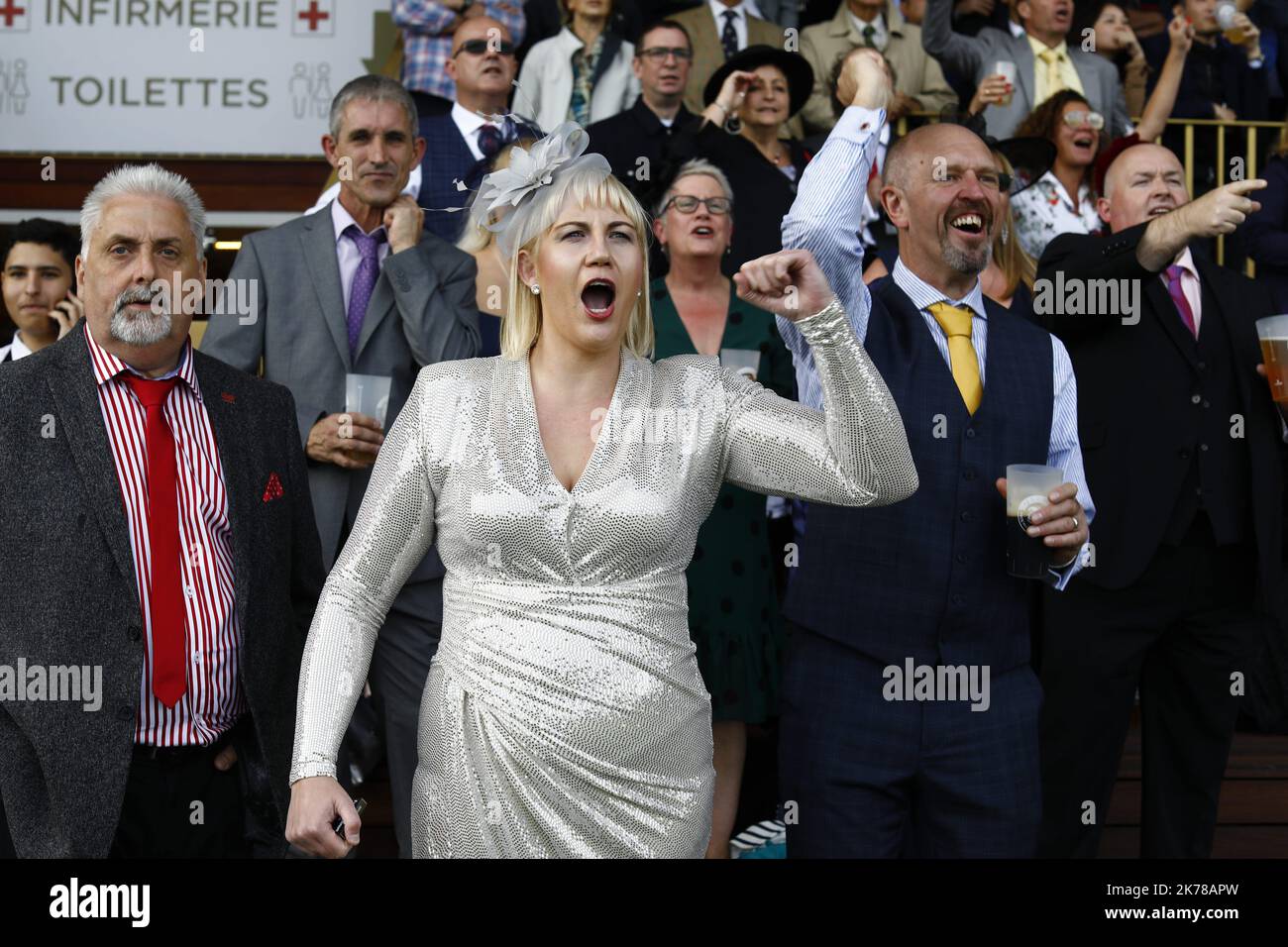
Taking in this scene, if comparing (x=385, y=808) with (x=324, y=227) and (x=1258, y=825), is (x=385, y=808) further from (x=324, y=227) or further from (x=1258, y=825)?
(x=1258, y=825)

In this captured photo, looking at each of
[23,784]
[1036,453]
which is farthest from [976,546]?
[23,784]

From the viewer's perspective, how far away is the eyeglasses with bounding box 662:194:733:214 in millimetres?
4508

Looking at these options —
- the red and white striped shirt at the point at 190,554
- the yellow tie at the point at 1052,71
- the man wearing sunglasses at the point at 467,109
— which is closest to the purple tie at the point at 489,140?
the man wearing sunglasses at the point at 467,109

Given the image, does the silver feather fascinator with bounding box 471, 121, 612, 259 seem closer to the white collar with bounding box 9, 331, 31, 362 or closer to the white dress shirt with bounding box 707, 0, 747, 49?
the white collar with bounding box 9, 331, 31, 362

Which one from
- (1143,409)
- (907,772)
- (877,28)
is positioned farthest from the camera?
(877,28)

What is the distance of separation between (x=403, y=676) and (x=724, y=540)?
0.90 meters

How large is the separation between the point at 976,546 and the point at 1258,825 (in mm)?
2239

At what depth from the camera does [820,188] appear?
10.6 ft

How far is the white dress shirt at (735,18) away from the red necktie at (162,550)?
4439 millimetres

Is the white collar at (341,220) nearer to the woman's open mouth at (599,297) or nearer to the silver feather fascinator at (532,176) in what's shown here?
the silver feather fascinator at (532,176)

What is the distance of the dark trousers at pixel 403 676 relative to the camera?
3.97m

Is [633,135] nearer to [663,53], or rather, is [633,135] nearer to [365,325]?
[663,53]

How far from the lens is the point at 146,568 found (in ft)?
10.4

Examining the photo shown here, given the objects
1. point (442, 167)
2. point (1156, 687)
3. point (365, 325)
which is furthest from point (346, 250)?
point (1156, 687)
